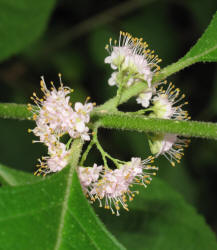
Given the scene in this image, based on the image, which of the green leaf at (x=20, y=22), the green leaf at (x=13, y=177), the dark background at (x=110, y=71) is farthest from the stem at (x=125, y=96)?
the dark background at (x=110, y=71)

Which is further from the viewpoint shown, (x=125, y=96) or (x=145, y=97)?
(x=145, y=97)

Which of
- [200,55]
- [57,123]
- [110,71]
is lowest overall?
[57,123]

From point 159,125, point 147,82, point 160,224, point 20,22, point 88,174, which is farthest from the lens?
point 20,22

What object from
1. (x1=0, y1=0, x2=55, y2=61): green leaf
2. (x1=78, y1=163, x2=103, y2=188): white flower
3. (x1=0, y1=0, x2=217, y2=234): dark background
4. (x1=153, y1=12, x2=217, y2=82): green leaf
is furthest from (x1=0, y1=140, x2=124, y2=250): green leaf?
(x1=0, y1=0, x2=217, y2=234): dark background

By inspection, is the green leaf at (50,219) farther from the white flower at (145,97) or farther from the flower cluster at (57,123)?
the white flower at (145,97)

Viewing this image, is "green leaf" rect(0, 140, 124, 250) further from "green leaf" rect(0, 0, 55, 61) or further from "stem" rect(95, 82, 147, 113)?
"green leaf" rect(0, 0, 55, 61)

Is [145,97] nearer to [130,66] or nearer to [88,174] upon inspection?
[130,66]

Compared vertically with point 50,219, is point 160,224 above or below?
above

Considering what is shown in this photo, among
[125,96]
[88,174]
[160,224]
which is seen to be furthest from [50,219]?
[160,224]
